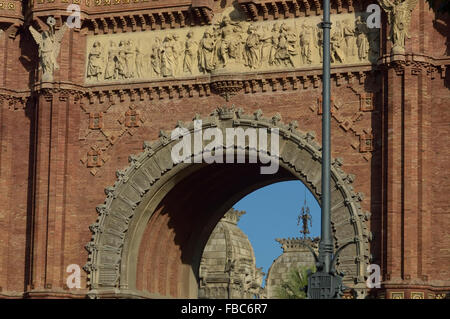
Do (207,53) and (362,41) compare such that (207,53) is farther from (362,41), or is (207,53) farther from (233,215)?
(233,215)

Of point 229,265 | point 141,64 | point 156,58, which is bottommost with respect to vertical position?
point 229,265

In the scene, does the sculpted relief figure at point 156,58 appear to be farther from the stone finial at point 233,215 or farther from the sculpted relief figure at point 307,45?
the stone finial at point 233,215

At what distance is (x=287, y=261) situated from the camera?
80.7 metres

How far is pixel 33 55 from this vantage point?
40.0 m

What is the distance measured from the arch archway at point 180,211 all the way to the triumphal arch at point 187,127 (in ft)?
0.16

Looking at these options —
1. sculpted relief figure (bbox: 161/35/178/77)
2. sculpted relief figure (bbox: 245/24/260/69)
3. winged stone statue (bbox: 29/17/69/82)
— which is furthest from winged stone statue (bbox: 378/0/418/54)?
winged stone statue (bbox: 29/17/69/82)

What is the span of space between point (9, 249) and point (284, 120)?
328 inches

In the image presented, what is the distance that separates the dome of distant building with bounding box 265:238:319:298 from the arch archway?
3744 centimetres

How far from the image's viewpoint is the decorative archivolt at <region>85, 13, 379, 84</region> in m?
36.5

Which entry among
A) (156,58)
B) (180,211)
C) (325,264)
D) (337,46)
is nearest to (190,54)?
(156,58)

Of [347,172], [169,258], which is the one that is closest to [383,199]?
[347,172]

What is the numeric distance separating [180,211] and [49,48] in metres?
5.69

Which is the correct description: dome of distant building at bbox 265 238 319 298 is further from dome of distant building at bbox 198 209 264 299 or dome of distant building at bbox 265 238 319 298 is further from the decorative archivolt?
the decorative archivolt

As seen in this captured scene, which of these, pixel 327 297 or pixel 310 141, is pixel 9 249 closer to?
pixel 310 141
